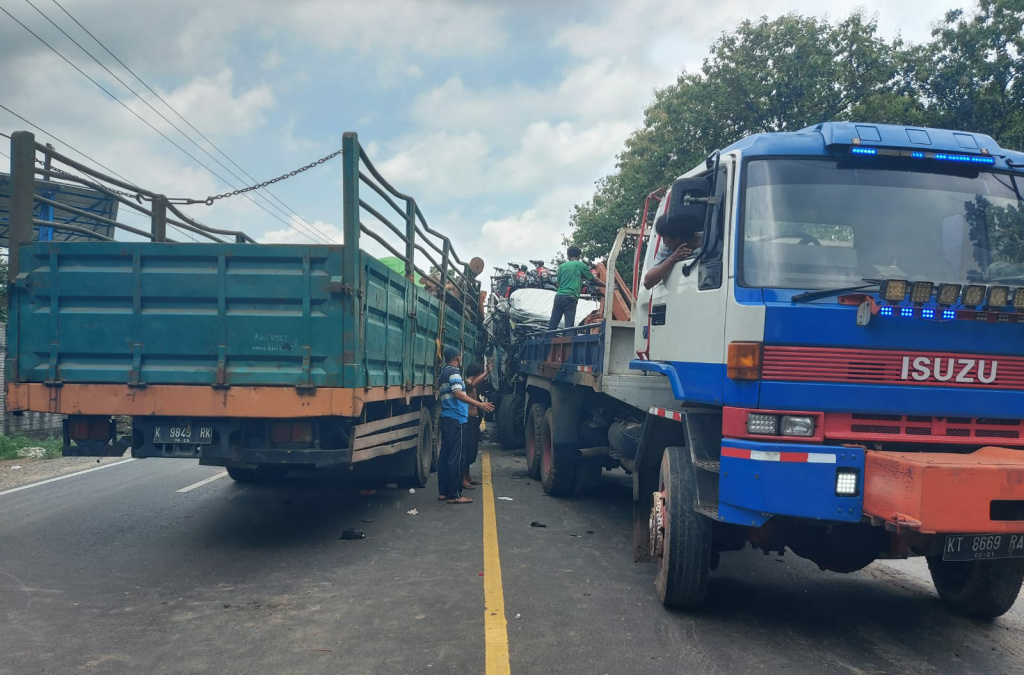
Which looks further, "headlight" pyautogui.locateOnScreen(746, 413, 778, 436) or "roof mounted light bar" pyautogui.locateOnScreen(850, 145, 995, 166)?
"roof mounted light bar" pyautogui.locateOnScreen(850, 145, 995, 166)

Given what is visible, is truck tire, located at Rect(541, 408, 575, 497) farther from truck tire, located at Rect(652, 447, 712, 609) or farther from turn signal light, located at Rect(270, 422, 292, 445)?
truck tire, located at Rect(652, 447, 712, 609)

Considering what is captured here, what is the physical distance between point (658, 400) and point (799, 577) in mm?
1852

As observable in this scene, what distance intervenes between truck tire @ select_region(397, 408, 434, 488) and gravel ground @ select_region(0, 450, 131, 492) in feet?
16.3

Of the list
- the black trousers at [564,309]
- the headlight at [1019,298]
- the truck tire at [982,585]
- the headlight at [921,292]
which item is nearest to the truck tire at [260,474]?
the black trousers at [564,309]

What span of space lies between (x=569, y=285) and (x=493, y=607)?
6.46 metres

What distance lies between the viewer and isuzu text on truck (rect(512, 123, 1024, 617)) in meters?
4.07

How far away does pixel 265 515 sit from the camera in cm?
804

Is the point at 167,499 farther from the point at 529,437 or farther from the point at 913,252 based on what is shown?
the point at 913,252

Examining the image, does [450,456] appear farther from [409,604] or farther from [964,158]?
[964,158]

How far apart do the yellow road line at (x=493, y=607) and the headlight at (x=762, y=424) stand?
1.76m

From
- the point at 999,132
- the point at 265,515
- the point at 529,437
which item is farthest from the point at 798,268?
the point at 999,132

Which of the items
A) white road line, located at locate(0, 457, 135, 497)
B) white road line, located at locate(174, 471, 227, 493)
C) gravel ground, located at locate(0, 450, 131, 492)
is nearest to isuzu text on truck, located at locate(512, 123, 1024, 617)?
white road line, located at locate(174, 471, 227, 493)

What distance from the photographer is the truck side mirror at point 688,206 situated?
4.79 m

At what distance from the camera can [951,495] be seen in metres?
3.83
